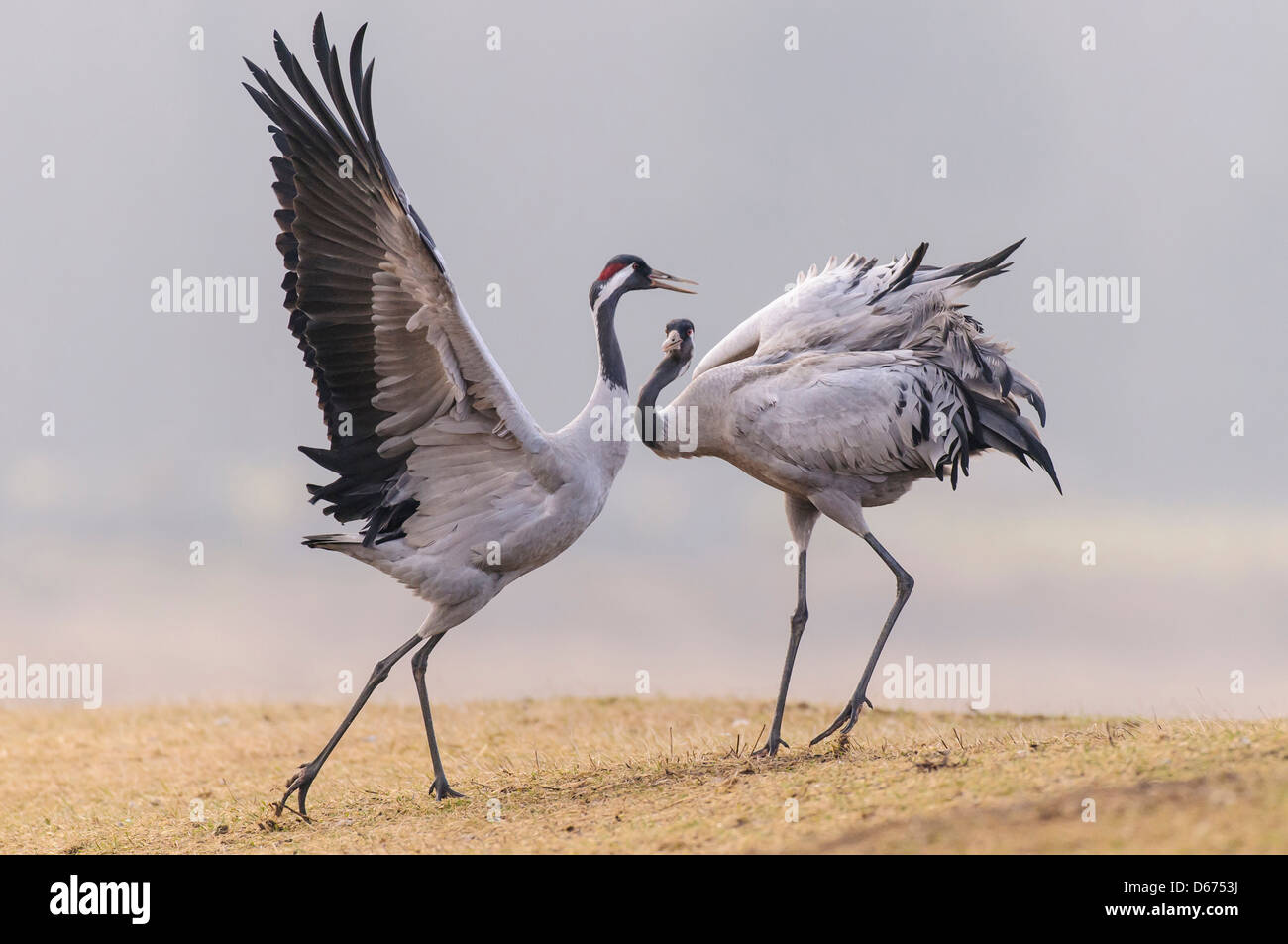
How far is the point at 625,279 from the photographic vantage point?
8852 millimetres

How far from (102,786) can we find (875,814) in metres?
7.98

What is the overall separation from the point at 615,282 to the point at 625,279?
3.5 inches

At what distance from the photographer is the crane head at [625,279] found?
876cm

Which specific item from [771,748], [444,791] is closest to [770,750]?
[771,748]

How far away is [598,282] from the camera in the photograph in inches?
346

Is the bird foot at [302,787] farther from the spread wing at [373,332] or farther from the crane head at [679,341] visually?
the crane head at [679,341]

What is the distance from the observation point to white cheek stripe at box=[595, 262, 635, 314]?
8.72m

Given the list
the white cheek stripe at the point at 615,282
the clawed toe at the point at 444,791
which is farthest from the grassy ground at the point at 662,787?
the white cheek stripe at the point at 615,282

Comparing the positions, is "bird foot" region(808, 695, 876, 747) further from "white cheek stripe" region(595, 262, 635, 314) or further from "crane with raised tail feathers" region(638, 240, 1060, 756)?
"white cheek stripe" region(595, 262, 635, 314)

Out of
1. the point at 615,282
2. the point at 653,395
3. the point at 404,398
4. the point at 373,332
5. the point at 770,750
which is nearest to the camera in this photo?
the point at 373,332

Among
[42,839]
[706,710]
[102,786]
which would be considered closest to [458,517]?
[42,839]

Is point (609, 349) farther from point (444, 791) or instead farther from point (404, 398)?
point (444, 791)

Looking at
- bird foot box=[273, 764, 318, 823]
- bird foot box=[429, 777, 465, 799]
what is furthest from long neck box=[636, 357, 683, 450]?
bird foot box=[273, 764, 318, 823]

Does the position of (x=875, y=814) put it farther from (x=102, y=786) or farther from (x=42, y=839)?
(x=102, y=786)
